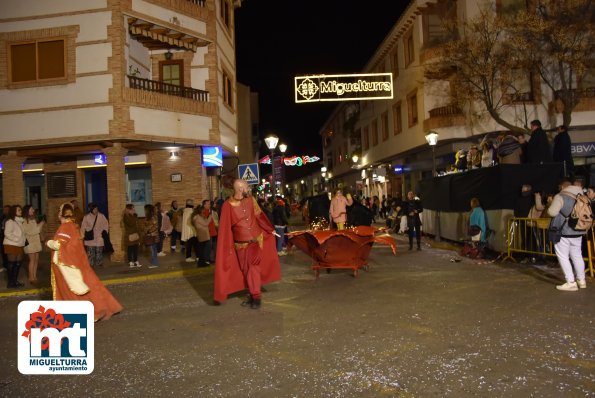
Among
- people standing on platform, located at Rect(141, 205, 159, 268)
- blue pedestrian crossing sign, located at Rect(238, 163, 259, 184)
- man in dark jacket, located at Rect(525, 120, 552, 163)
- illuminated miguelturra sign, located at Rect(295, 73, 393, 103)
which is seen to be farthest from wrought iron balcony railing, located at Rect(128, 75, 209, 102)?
man in dark jacket, located at Rect(525, 120, 552, 163)

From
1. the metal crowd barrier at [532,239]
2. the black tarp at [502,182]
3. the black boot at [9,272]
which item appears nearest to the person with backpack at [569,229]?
the metal crowd barrier at [532,239]

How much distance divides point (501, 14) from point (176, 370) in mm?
23011

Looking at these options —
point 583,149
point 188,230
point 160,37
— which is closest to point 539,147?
point 188,230

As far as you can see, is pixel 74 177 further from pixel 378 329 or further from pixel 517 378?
pixel 517 378

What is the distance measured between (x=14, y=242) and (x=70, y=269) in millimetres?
4752

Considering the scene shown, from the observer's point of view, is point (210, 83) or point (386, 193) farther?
point (386, 193)

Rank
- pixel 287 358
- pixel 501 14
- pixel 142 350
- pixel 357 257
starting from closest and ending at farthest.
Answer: pixel 287 358 < pixel 142 350 < pixel 357 257 < pixel 501 14

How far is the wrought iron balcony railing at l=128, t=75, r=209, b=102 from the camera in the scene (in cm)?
1625

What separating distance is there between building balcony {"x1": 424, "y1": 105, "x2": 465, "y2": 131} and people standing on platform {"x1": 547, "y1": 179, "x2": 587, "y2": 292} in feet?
59.2

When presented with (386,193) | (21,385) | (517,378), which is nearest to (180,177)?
(21,385)

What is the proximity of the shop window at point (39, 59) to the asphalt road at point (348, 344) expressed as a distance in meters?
9.02

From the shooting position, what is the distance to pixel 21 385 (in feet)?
15.6

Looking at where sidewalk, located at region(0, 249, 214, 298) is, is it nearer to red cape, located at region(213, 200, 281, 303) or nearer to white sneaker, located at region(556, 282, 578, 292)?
red cape, located at region(213, 200, 281, 303)

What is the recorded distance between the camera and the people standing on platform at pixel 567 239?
317 inches
